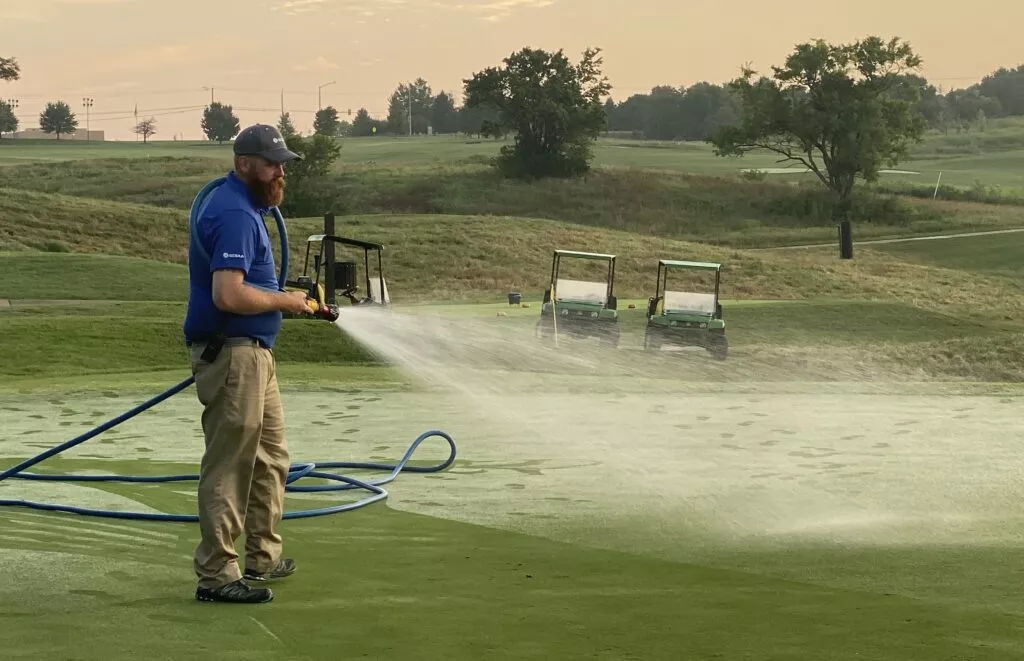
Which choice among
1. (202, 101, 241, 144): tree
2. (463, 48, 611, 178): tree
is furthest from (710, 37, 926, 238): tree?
(202, 101, 241, 144): tree

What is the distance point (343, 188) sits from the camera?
97.3 m

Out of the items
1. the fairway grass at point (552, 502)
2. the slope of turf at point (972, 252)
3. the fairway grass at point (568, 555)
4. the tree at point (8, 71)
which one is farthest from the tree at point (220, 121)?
the fairway grass at point (568, 555)

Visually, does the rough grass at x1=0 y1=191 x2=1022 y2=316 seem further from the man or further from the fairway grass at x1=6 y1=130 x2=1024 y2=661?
the man

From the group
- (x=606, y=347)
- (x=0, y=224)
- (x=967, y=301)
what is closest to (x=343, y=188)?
(x=0, y=224)

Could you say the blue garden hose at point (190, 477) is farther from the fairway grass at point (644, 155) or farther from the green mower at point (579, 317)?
the fairway grass at point (644, 155)

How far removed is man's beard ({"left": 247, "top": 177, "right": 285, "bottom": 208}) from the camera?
23.6ft

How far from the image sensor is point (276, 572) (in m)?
7.63

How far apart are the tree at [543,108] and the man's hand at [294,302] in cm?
9420

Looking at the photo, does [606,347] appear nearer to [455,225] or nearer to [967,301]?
[967,301]

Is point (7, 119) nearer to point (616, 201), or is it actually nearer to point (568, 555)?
point (616, 201)

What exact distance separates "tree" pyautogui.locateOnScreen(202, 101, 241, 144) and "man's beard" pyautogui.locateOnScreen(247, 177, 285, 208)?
18377 centimetres

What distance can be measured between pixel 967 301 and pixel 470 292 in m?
17.3

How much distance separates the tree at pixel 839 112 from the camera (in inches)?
3529

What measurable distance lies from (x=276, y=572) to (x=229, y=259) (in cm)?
175
